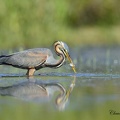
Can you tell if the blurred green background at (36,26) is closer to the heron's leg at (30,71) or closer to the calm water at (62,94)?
the calm water at (62,94)

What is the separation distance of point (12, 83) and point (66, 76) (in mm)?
1590

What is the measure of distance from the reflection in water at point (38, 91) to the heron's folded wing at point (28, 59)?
1.14 m

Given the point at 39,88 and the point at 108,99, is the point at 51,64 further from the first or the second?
the point at 108,99

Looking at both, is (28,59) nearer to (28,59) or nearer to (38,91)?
(28,59)

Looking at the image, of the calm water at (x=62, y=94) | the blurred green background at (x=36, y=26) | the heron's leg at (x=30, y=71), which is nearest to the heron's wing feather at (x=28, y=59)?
the heron's leg at (x=30, y=71)

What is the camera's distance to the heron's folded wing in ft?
40.5

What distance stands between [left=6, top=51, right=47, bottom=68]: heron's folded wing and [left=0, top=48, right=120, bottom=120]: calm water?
0.24 metres

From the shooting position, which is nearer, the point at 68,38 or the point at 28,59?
the point at 28,59

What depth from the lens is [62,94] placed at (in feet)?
32.7

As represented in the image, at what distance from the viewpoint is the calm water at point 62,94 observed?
28.0ft

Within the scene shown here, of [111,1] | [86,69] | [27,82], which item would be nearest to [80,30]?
[111,1]

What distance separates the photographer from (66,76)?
487 inches

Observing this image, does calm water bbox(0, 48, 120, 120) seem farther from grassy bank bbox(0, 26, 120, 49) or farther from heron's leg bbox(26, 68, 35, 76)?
grassy bank bbox(0, 26, 120, 49)

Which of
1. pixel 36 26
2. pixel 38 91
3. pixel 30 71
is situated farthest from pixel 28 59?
pixel 36 26
